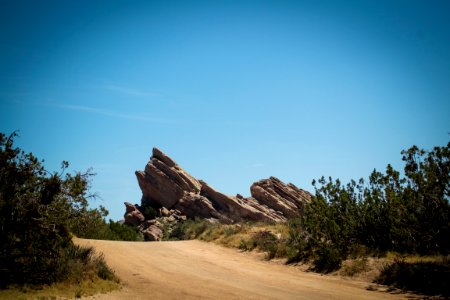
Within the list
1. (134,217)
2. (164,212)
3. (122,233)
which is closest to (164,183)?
(164,212)

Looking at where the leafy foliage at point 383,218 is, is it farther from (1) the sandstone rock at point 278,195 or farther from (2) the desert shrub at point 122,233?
(1) the sandstone rock at point 278,195

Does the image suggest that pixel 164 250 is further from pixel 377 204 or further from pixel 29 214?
pixel 377 204

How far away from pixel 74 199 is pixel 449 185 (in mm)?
11868

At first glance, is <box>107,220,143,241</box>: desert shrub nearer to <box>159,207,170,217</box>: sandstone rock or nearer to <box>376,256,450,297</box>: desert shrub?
<box>159,207,170,217</box>: sandstone rock

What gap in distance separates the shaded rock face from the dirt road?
85.0ft

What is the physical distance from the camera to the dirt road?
9.28m

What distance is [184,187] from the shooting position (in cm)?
5034

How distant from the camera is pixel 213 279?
11336 millimetres

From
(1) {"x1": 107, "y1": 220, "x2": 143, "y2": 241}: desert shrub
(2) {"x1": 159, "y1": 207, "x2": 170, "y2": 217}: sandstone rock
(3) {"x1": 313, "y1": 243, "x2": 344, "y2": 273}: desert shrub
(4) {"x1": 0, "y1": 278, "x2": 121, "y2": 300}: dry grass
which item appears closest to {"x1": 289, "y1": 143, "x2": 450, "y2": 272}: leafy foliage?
(3) {"x1": 313, "y1": 243, "x2": 344, "y2": 273}: desert shrub

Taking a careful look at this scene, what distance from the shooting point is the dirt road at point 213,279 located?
9.28 m

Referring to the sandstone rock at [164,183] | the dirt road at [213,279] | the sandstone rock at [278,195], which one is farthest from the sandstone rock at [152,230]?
the dirt road at [213,279]

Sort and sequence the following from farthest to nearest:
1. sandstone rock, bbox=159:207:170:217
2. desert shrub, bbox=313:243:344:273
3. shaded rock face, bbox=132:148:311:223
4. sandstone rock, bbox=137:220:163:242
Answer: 1. sandstone rock, bbox=159:207:170:217
2. shaded rock face, bbox=132:148:311:223
3. sandstone rock, bbox=137:220:163:242
4. desert shrub, bbox=313:243:344:273

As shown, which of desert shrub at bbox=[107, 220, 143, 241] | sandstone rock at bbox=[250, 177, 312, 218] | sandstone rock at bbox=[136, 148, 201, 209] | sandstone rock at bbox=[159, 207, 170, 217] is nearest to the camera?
desert shrub at bbox=[107, 220, 143, 241]

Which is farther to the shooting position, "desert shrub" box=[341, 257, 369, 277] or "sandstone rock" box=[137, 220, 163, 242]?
A: "sandstone rock" box=[137, 220, 163, 242]
